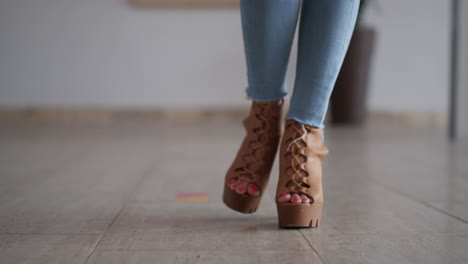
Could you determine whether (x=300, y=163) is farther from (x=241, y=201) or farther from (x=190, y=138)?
(x=190, y=138)

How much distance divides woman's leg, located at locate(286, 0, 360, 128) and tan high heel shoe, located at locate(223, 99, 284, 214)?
0.06m

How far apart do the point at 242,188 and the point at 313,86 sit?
0.22 meters

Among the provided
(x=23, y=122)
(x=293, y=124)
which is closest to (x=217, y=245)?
(x=293, y=124)

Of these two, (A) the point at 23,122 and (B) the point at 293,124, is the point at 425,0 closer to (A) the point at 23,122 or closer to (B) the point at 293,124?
(A) the point at 23,122

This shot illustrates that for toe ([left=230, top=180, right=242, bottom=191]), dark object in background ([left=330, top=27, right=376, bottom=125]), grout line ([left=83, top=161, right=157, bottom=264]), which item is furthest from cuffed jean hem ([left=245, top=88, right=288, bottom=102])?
dark object in background ([left=330, top=27, right=376, bottom=125])

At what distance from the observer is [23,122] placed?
12.7ft

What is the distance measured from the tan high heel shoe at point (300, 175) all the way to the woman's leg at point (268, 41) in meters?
0.07

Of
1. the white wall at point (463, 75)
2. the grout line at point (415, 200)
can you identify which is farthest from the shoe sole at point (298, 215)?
the white wall at point (463, 75)

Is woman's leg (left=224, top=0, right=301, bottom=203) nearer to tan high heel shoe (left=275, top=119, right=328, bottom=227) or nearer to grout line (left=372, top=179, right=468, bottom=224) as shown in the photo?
tan high heel shoe (left=275, top=119, right=328, bottom=227)

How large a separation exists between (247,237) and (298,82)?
27 centimetres

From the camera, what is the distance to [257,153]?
102 cm

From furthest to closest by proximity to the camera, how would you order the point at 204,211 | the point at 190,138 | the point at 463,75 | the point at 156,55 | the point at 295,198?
1. the point at 156,55
2. the point at 190,138
3. the point at 463,75
4. the point at 204,211
5. the point at 295,198

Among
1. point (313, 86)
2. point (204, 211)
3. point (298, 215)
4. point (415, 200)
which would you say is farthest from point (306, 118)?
point (415, 200)

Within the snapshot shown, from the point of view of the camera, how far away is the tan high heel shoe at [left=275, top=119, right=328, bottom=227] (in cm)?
95
